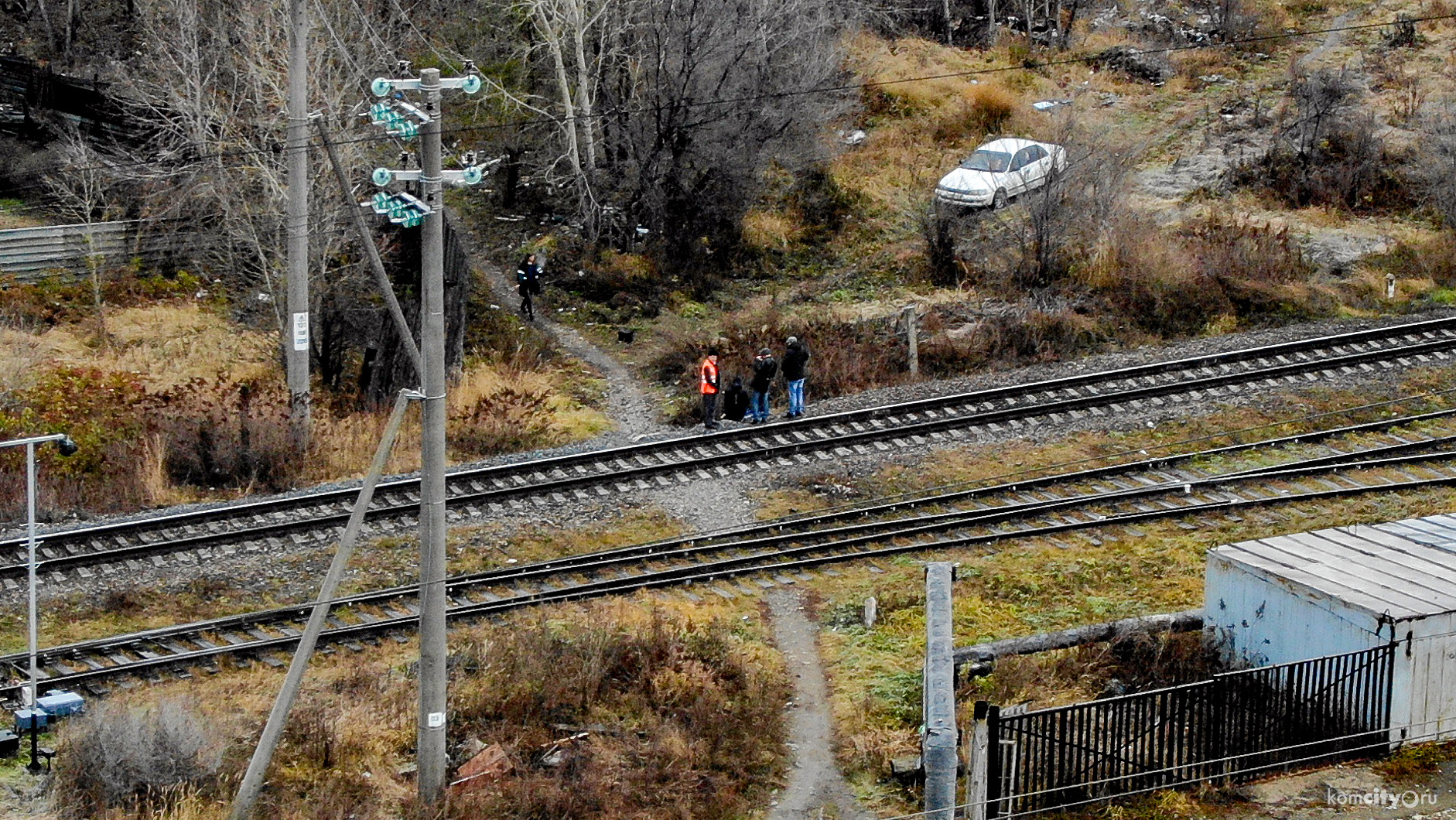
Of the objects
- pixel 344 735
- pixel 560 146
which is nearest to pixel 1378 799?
pixel 344 735

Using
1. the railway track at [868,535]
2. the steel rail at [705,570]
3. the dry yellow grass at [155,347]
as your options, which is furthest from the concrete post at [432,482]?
the dry yellow grass at [155,347]

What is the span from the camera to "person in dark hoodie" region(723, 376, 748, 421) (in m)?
21.0

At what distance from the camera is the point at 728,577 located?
1675 cm

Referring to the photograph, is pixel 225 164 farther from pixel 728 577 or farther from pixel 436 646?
pixel 436 646

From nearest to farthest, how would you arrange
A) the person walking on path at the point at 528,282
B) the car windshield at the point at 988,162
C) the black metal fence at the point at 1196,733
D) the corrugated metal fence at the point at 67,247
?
the black metal fence at the point at 1196,733 → the person walking on path at the point at 528,282 → the corrugated metal fence at the point at 67,247 → the car windshield at the point at 988,162

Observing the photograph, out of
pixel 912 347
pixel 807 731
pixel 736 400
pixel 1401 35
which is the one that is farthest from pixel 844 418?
pixel 1401 35

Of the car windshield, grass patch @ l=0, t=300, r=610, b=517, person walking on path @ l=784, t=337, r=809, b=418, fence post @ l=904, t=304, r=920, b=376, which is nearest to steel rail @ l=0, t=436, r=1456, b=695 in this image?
person walking on path @ l=784, t=337, r=809, b=418

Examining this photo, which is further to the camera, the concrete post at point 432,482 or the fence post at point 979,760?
the fence post at point 979,760

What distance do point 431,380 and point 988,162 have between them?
21628 mm

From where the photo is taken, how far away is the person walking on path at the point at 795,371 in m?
21.2

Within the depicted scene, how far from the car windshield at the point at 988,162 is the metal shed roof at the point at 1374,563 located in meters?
17.0

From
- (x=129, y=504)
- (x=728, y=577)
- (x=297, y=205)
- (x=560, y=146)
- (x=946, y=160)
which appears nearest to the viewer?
(x=728, y=577)

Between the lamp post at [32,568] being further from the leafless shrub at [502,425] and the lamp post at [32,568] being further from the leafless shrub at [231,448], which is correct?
the leafless shrub at [502,425]

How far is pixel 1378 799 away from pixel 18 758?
10574 millimetres
